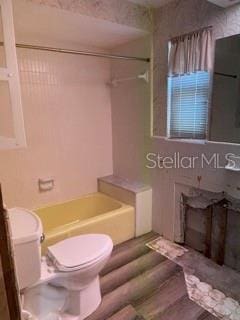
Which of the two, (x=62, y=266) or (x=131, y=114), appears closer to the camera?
(x=62, y=266)

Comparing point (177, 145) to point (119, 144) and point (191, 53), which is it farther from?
point (119, 144)

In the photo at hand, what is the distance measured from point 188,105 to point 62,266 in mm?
1689

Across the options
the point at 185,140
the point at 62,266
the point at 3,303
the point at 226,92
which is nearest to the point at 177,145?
the point at 185,140

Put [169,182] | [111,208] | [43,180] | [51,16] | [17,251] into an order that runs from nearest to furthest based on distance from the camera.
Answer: [17,251], [51,16], [169,182], [43,180], [111,208]

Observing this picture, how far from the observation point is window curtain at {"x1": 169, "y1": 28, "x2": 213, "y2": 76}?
6.26ft

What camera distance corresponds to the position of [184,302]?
1698 mm

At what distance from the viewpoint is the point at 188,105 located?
2.16m

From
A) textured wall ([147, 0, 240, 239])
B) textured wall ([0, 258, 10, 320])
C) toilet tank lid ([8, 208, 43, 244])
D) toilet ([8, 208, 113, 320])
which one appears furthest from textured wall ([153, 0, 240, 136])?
textured wall ([0, 258, 10, 320])

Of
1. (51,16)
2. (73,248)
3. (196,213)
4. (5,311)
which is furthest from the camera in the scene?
(196,213)

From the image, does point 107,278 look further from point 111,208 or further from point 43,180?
point 43,180

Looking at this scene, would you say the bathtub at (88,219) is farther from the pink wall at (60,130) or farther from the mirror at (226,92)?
the mirror at (226,92)

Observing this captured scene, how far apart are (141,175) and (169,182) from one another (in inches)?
16.1

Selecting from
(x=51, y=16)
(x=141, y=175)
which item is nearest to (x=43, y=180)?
(x=141, y=175)

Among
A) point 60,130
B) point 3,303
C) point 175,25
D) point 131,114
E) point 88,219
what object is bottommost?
point 88,219
